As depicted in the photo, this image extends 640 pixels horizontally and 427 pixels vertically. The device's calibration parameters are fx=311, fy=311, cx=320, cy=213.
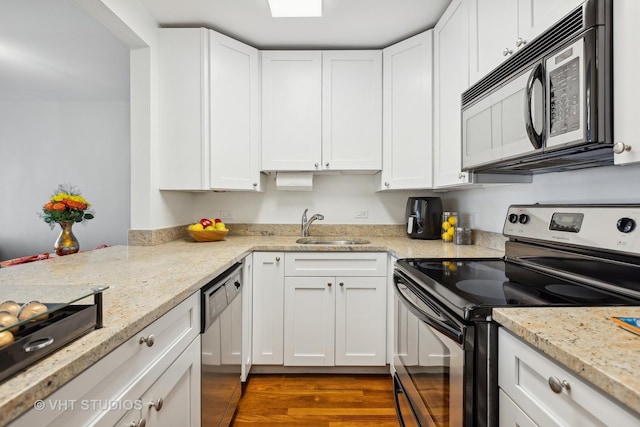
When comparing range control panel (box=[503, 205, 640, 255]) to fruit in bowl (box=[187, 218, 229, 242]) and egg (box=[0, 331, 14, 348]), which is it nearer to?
Result: egg (box=[0, 331, 14, 348])

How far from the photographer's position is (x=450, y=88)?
1.88m

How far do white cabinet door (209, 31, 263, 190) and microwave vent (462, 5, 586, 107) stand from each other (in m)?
1.55

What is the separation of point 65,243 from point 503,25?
2.55 m

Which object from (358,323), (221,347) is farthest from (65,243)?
(358,323)

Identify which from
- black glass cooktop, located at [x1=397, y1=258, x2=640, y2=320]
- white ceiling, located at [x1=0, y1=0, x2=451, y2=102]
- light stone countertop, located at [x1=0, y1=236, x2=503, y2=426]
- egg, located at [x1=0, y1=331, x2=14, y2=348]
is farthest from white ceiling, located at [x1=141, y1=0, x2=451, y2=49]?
egg, located at [x1=0, y1=331, x2=14, y2=348]

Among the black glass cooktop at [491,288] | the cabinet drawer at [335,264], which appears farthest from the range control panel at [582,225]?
the cabinet drawer at [335,264]

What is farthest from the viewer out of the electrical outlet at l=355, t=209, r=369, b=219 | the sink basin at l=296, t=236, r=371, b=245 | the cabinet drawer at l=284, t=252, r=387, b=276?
the electrical outlet at l=355, t=209, r=369, b=219

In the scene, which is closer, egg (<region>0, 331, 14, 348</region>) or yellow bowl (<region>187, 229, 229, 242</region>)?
egg (<region>0, 331, 14, 348</region>)

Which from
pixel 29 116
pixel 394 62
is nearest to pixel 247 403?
pixel 394 62

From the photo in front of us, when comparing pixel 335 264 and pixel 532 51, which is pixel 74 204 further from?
pixel 532 51

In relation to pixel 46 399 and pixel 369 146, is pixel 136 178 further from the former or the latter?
pixel 46 399

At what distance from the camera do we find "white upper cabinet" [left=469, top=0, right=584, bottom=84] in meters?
1.03

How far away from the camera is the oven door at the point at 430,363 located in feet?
2.76

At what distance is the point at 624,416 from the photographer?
0.48 m
